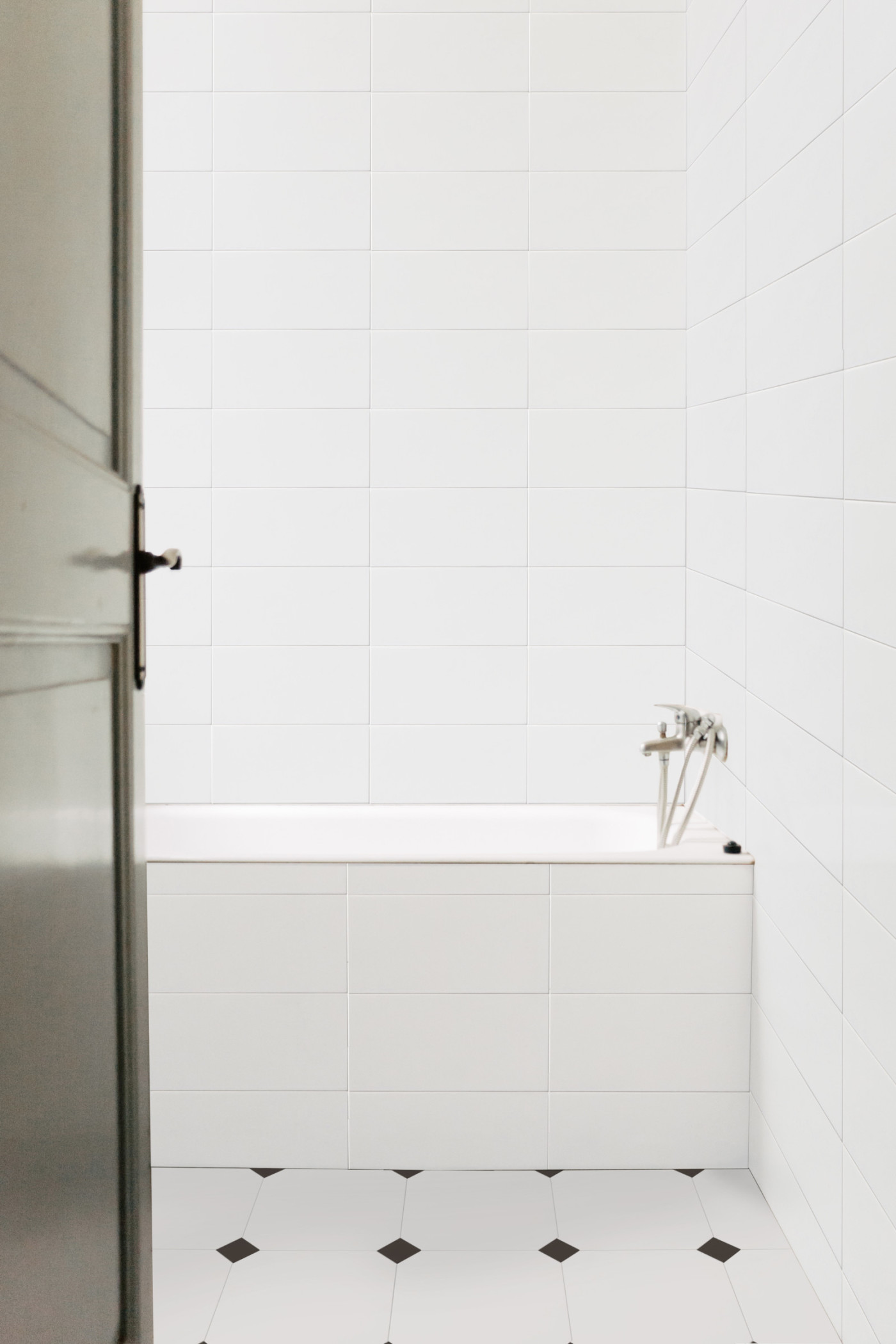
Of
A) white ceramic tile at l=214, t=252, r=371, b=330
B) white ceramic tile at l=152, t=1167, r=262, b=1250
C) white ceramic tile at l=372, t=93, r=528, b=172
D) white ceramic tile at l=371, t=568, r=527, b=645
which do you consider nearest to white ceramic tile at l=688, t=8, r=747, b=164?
white ceramic tile at l=372, t=93, r=528, b=172

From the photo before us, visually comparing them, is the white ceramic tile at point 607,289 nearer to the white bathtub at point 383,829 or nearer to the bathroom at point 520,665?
the bathroom at point 520,665

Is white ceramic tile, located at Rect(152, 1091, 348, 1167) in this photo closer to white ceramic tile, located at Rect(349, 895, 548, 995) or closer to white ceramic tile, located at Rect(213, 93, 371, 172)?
white ceramic tile, located at Rect(349, 895, 548, 995)

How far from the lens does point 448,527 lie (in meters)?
3.45

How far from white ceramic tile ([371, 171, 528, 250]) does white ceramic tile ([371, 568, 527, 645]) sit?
2.98 feet

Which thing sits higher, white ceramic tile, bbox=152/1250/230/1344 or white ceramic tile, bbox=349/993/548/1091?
white ceramic tile, bbox=349/993/548/1091

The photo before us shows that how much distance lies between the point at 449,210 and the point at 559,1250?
261 cm

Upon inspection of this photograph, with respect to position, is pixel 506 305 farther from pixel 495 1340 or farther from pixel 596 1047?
pixel 495 1340

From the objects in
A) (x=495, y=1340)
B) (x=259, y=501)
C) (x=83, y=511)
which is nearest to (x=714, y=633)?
(x=259, y=501)

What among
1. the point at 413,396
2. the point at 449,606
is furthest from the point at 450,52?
the point at 449,606

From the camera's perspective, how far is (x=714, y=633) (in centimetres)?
308

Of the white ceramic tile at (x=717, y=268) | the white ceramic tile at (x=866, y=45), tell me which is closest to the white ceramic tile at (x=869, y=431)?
the white ceramic tile at (x=866, y=45)

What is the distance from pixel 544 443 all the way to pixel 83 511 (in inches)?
99.6

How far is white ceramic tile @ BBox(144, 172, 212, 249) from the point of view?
11.0ft

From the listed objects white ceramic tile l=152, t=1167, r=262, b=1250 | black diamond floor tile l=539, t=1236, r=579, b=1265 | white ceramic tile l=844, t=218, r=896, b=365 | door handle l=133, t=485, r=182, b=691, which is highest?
white ceramic tile l=844, t=218, r=896, b=365
